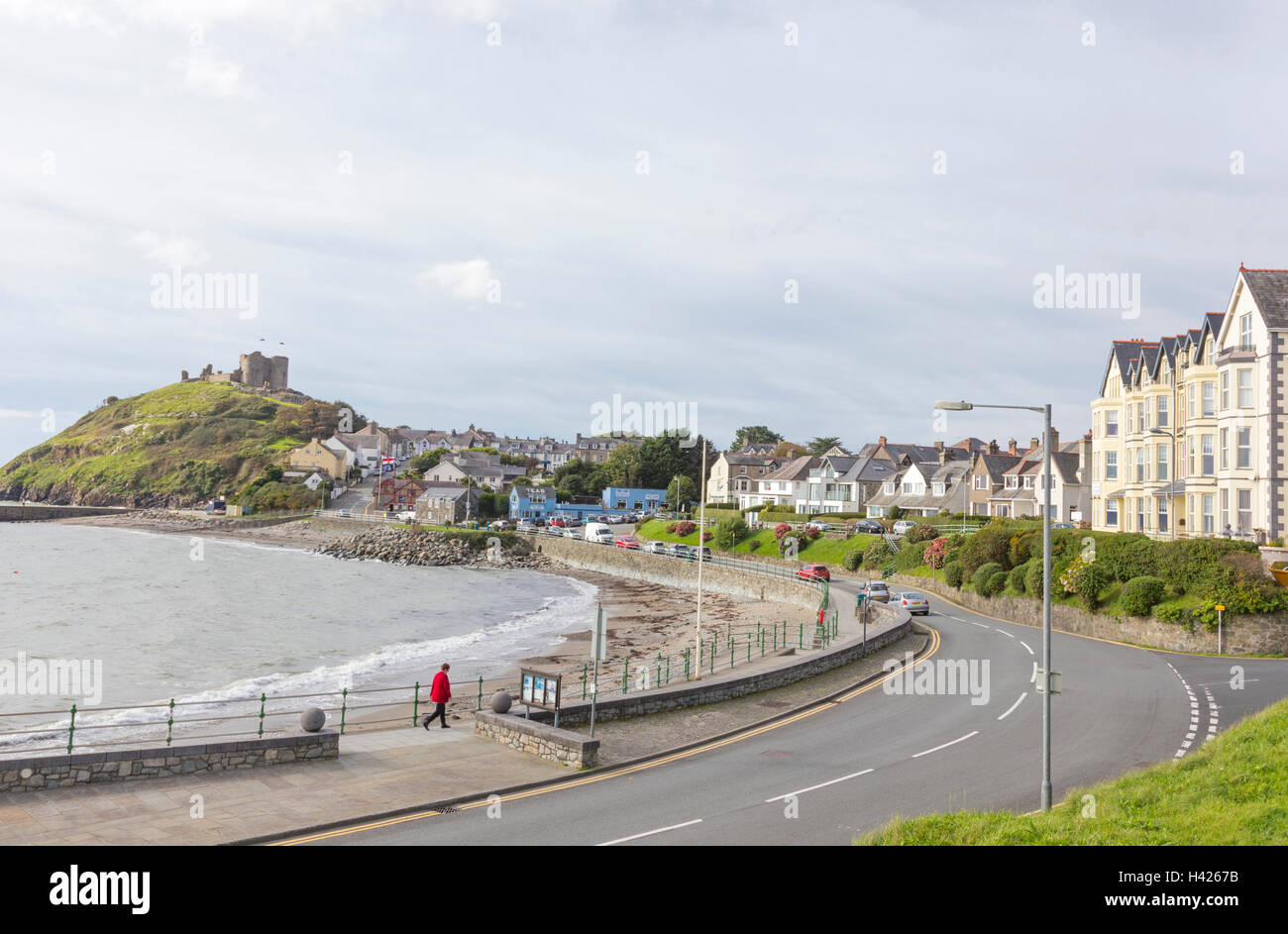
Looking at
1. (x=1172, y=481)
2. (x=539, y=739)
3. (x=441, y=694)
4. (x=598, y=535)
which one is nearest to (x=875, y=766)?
(x=539, y=739)

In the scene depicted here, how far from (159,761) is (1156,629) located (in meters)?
34.3

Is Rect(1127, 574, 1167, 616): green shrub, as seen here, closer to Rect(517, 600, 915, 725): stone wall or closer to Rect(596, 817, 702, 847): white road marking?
Rect(517, 600, 915, 725): stone wall

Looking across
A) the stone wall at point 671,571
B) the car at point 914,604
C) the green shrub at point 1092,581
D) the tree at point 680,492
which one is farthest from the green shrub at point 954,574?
the tree at point 680,492

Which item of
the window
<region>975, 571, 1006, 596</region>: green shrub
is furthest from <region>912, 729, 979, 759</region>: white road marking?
<region>975, 571, 1006, 596</region>: green shrub

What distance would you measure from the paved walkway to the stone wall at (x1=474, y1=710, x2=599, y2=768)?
0.21 metres

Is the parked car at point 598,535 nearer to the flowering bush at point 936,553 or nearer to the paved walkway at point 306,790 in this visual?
the flowering bush at point 936,553

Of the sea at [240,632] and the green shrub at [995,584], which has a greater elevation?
the green shrub at [995,584]

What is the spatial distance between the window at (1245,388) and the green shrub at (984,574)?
14.1 meters

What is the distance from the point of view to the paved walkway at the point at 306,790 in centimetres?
1152

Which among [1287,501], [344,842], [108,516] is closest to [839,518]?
[1287,501]

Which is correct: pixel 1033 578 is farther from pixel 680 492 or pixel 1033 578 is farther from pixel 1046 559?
pixel 680 492

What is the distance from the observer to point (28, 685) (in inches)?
1150

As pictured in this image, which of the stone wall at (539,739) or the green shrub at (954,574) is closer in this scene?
the stone wall at (539,739)
